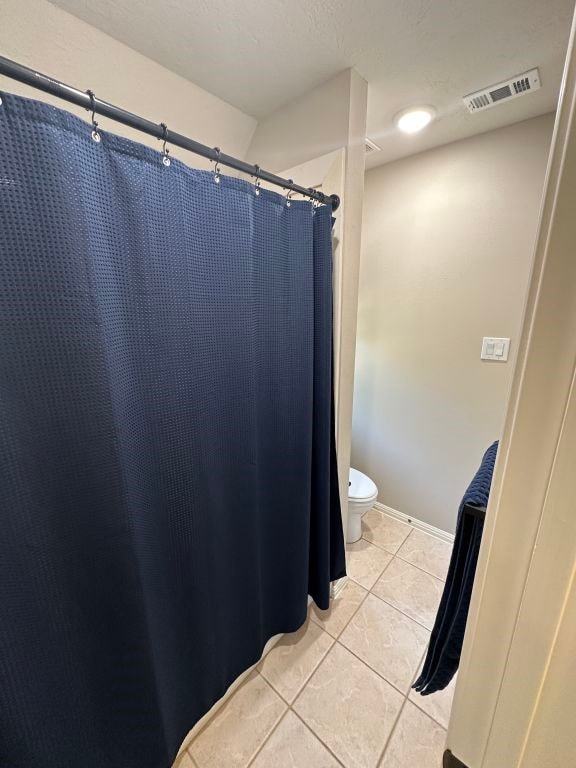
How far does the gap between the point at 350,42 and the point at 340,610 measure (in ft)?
7.83

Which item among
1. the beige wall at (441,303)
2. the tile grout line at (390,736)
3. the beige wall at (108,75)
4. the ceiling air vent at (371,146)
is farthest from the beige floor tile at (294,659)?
the ceiling air vent at (371,146)

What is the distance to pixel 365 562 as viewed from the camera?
180 centimetres

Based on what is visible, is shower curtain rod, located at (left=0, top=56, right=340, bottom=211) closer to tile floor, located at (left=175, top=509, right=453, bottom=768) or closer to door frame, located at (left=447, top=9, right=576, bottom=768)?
door frame, located at (left=447, top=9, right=576, bottom=768)

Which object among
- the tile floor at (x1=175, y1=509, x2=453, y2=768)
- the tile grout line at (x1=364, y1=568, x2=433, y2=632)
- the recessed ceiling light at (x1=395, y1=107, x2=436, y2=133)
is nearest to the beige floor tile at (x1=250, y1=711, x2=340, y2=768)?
the tile floor at (x1=175, y1=509, x2=453, y2=768)

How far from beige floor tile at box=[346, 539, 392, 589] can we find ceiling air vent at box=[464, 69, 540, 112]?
Result: 7.75ft

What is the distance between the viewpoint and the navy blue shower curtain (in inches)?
24.4

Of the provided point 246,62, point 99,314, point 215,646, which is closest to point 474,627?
point 215,646

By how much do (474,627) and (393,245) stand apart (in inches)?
74.8

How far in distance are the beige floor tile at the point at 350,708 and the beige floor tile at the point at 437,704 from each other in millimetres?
71

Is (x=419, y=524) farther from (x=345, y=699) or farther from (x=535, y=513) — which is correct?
(x=535, y=513)

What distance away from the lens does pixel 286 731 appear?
1.07 metres

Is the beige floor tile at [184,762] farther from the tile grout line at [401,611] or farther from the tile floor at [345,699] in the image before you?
the tile grout line at [401,611]

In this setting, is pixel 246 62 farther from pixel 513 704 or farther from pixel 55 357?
pixel 513 704

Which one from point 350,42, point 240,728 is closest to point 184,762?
point 240,728
